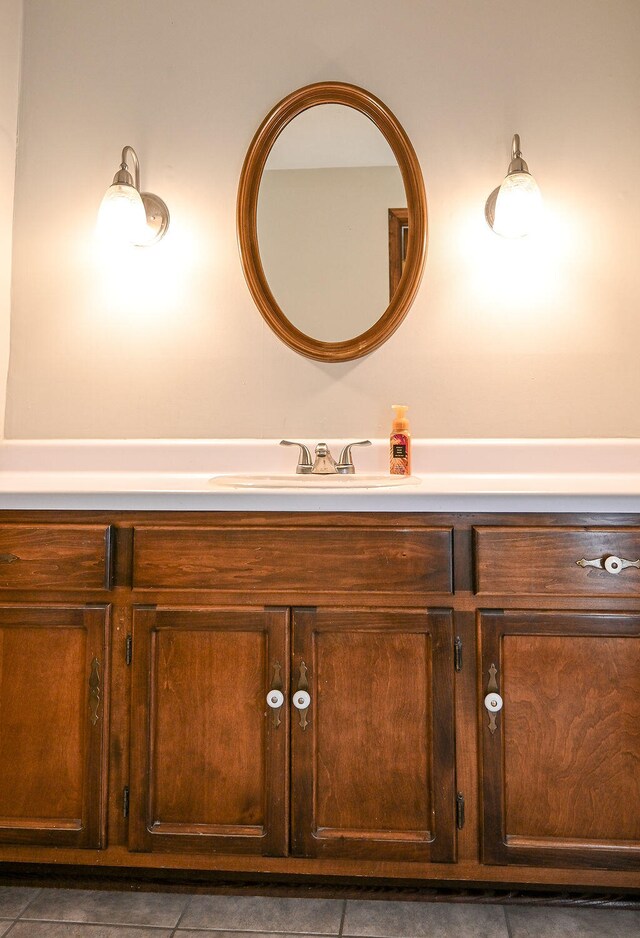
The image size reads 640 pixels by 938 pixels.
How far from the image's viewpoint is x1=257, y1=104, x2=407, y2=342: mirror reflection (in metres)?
1.74

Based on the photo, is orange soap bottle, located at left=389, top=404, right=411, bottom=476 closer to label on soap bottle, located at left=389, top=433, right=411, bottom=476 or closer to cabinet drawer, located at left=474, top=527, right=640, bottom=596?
label on soap bottle, located at left=389, top=433, right=411, bottom=476

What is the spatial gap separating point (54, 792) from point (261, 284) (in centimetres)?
130

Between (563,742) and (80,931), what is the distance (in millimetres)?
980

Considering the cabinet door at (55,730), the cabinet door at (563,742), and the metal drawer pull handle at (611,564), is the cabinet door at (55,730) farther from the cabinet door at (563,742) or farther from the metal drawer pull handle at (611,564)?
the metal drawer pull handle at (611,564)

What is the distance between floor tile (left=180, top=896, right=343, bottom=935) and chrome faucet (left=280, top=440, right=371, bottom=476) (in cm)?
91

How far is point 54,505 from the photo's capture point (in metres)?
1.29

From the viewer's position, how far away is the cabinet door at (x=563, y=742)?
1.18 m

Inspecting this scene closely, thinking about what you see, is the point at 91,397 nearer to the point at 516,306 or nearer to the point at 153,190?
the point at 153,190

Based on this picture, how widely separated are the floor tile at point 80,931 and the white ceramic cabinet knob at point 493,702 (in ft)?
2.40

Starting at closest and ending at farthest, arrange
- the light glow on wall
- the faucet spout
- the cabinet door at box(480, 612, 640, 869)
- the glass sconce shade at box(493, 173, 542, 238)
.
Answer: the cabinet door at box(480, 612, 640, 869) < the faucet spout < the glass sconce shade at box(493, 173, 542, 238) < the light glow on wall

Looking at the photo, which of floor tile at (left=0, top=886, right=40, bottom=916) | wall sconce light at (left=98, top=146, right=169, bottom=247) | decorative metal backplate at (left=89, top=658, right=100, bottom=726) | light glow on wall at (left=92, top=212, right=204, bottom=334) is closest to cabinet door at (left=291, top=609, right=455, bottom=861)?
decorative metal backplate at (left=89, top=658, right=100, bottom=726)

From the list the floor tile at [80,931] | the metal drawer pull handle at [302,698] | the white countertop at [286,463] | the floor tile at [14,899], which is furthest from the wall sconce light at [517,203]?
the floor tile at [14,899]

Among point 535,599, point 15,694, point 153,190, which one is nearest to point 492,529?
point 535,599

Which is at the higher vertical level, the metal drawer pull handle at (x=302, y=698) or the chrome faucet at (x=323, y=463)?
the chrome faucet at (x=323, y=463)
